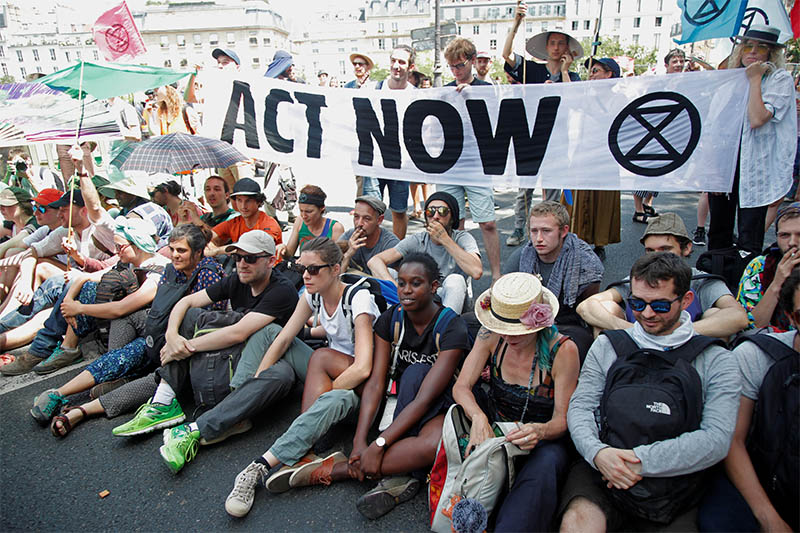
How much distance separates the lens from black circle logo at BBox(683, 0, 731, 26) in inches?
165

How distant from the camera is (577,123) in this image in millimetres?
4047

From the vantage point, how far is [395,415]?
2.92 meters

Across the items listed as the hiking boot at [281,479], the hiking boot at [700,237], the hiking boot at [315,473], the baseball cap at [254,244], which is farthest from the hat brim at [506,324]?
the hiking boot at [700,237]

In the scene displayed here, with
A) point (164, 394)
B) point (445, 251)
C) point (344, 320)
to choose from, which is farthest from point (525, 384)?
point (164, 394)

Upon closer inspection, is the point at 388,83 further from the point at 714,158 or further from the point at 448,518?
the point at 448,518

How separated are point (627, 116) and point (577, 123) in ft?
1.21

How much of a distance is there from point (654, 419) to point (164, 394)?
311 cm

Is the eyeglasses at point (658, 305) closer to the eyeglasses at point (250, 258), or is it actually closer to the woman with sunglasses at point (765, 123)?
the woman with sunglasses at point (765, 123)

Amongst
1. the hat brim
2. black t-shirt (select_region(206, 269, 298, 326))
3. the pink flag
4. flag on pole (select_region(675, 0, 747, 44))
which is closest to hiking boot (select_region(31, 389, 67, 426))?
black t-shirt (select_region(206, 269, 298, 326))

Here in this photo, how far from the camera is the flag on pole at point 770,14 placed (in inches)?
158

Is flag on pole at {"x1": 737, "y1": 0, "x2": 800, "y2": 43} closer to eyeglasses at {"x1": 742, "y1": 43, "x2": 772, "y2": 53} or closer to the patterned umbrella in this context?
eyeglasses at {"x1": 742, "y1": 43, "x2": 772, "y2": 53}

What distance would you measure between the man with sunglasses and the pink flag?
4.20 m

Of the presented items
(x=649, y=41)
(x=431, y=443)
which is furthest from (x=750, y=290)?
(x=649, y=41)

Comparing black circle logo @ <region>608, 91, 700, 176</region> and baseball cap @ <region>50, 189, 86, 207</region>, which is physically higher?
black circle logo @ <region>608, 91, 700, 176</region>
